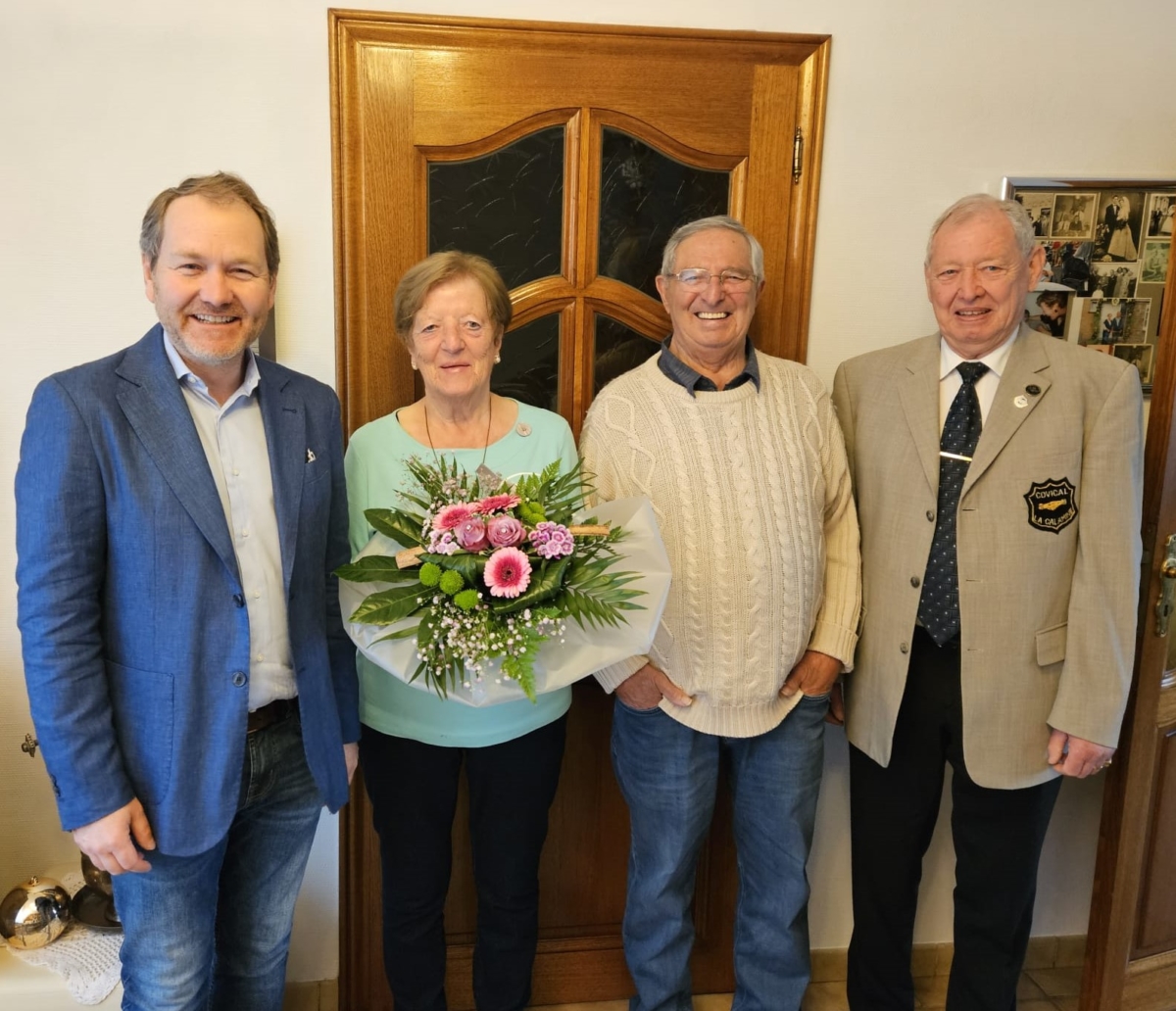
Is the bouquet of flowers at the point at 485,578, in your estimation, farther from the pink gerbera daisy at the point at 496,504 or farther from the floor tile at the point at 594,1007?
the floor tile at the point at 594,1007

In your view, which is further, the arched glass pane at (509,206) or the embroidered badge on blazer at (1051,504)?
the arched glass pane at (509,206)

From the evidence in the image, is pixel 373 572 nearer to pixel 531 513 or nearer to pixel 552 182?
pixel 531 513

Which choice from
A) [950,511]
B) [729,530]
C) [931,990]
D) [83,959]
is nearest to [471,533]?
[729,530]

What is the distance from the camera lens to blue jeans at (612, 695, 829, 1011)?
6.19 ft

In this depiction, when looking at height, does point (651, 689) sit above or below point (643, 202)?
below

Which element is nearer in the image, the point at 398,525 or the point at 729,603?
the point at 398,525

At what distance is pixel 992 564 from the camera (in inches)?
69.8

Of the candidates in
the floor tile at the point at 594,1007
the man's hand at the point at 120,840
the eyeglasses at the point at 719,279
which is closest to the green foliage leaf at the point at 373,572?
the man's hand at the point at 120,840

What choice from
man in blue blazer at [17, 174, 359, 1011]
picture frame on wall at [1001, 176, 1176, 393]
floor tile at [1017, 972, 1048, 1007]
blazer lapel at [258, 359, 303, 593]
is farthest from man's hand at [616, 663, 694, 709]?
floor tile at [1017, 972, 1048, 1007]

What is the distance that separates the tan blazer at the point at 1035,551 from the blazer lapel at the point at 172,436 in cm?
128

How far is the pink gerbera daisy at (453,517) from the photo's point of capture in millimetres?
1402

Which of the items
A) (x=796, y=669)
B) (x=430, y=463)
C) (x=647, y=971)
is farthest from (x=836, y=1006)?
(x=430, y=463)

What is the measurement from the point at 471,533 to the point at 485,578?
0.23ft

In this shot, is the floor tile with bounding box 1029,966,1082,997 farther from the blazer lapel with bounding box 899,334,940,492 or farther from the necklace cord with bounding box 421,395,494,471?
the necklace cord with bounding box 421,395,494,471
